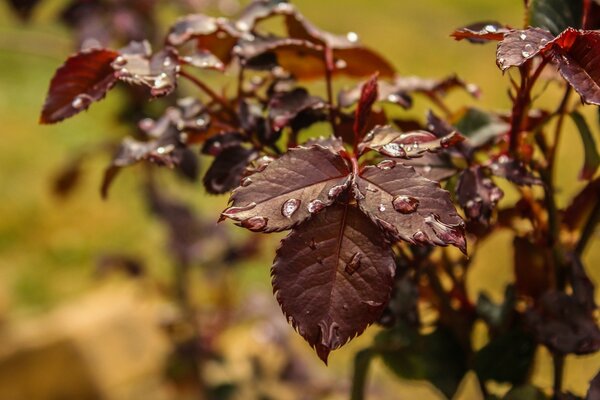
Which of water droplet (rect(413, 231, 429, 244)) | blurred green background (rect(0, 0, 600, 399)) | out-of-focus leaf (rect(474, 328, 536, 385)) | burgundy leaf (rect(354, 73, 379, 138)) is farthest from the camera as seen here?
blurred green background (rect(0, 0, 600, 399))

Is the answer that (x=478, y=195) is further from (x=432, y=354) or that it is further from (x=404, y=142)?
(x=432, y=354)

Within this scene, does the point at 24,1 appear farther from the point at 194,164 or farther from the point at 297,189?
the point at 297,189

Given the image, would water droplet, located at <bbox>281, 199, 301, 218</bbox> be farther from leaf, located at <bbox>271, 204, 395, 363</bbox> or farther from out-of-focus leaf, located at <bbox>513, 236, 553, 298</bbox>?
out-of-focus leaf, located at <bbox>513, 236, 553, 298</bbox>

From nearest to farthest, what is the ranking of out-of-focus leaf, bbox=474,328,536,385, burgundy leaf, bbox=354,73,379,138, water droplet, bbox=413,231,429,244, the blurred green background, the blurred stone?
water droplet, bbox=413,231,429,244, burgundy leaf, bbox=354,73,379,138, out-of-focus leaf, bbox=474,328,536,385, the blurred green background, the blurred stone

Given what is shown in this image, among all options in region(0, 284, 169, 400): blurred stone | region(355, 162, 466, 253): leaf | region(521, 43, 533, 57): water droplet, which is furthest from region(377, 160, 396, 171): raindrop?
region(0, 284, 169, 400): blurred stone

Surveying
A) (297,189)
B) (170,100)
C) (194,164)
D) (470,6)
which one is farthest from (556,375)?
(470,6)

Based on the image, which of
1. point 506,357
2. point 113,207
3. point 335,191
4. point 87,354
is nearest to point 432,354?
point 506,357
